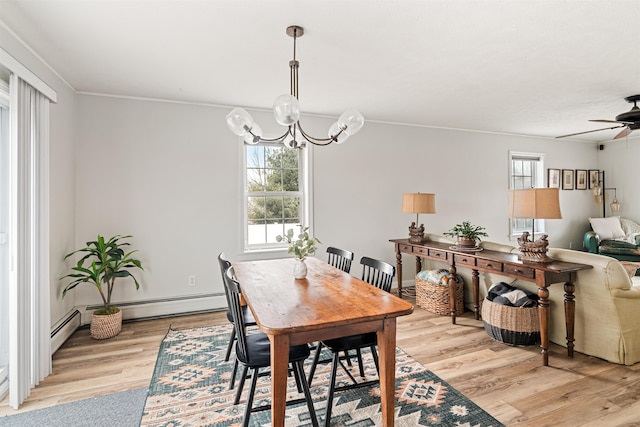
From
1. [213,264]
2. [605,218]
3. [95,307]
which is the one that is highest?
[605,218]

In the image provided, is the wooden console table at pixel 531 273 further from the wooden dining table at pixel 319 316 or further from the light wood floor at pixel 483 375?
the wooden dining table at pixel 319 316

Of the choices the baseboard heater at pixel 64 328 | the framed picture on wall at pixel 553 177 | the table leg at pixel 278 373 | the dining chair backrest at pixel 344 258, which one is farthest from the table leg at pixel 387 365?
the framed picture on wall at pixel 553 177

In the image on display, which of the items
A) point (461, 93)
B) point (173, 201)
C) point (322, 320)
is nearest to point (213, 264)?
point (173, 201)

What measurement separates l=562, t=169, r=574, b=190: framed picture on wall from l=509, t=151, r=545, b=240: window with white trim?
542 mm

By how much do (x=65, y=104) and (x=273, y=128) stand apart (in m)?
2.10

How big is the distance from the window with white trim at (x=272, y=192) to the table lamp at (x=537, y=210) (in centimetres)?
246

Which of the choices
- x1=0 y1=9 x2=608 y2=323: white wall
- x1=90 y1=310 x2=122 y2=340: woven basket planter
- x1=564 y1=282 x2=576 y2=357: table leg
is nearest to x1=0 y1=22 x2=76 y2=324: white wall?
x1=0 y1=9 x2=608 y2=323: white wall

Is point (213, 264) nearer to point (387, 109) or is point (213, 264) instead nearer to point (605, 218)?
point (387, 109)

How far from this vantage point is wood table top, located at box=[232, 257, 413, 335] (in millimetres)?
1604

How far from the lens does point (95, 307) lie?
3561 millimetres

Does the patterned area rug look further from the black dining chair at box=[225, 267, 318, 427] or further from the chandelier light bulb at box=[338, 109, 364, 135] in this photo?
the chandelier light bulb at box=[338, 109, 364, 135]

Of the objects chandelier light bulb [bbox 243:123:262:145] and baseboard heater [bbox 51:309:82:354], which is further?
baseboard heater [bbox 51:309:82:354]

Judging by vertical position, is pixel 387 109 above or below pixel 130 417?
above

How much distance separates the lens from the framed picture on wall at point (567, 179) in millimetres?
6329
